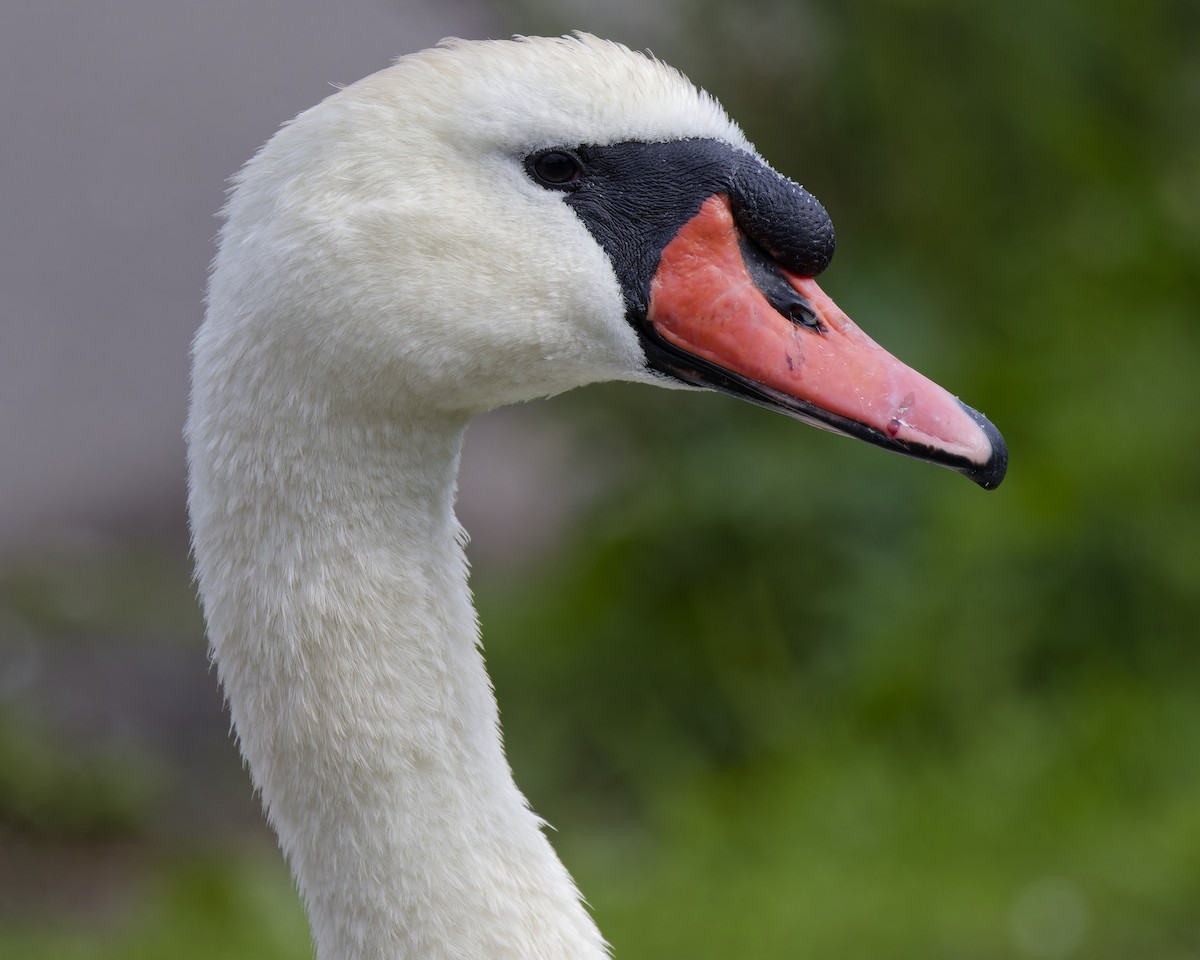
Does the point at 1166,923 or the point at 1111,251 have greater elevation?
the point at 1111,251

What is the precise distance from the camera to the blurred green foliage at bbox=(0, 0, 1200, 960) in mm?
3797

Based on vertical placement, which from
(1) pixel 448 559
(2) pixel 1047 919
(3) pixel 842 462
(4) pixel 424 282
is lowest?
(2) pixel 1047 919

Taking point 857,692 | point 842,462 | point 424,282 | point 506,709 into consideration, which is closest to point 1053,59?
point 842,462

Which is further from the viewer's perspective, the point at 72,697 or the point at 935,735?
the point at 72,697

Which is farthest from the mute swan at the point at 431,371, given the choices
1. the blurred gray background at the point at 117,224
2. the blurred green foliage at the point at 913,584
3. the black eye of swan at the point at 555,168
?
the blurred gray background at the point at 117,224

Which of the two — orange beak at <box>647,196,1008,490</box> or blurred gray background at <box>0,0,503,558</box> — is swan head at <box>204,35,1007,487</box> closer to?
orange beak at <box>647,196,1008,490</box>

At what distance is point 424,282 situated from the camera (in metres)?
1.80

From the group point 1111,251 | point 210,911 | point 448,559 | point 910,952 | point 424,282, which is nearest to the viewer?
point 424,282

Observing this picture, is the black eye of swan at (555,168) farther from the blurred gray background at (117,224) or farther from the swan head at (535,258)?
the blurred gray background at (117,224)

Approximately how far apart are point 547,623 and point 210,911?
1.26 metres

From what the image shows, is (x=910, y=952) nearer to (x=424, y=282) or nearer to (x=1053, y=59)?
(x=424, y=282)

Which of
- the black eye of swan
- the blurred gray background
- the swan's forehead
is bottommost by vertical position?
the blurred gray background

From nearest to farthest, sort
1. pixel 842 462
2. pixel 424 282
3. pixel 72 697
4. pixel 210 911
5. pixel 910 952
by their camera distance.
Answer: pixel 424 282, pixel 910 952, pixel 210 911, pixel 842 462, pixel 72 697

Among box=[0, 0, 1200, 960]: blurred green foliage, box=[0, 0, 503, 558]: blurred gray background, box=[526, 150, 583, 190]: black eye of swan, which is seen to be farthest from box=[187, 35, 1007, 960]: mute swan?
box=[0, 0, 503, 558]: blurred gray background
